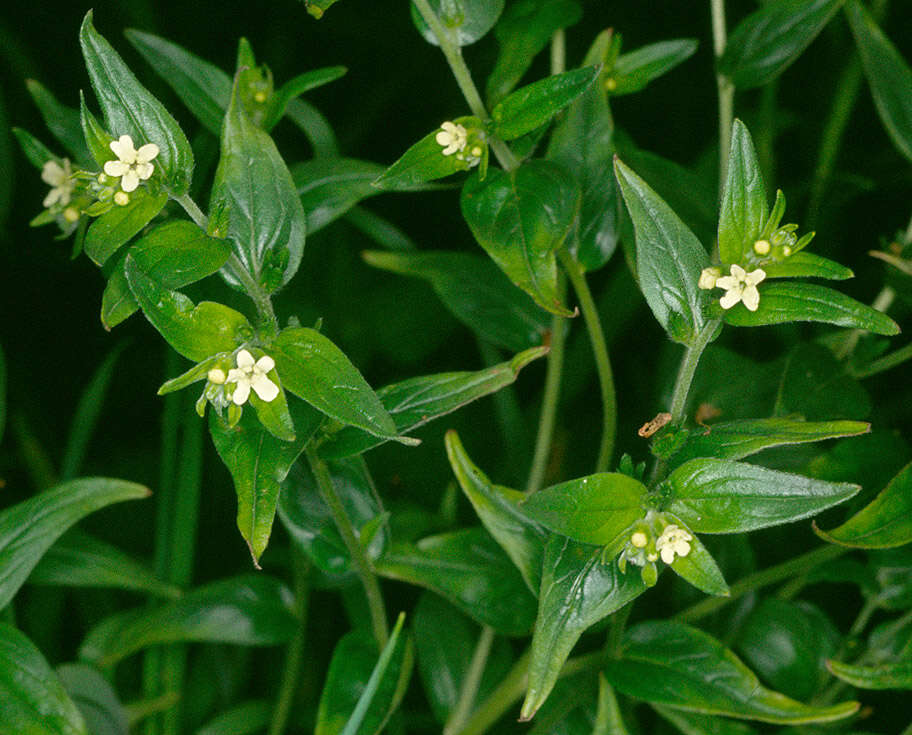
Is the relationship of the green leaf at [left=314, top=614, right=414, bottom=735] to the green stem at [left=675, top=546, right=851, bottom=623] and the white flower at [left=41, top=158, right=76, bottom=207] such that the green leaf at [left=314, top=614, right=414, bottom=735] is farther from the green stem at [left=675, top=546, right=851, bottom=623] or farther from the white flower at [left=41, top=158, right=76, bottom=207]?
the white flower at [left=41, top=158, right=76, bottom=207]

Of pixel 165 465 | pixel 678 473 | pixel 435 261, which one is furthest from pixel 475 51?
pixel 678 473

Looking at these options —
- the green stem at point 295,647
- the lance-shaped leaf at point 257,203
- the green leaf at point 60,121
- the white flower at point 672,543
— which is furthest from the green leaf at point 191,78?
the white flower at point 672,543

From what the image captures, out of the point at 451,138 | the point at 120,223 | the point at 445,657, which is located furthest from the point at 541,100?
the point at 445,657

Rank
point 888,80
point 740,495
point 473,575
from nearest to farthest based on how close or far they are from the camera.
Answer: point 740,495 → point 473,575 → point 888,80

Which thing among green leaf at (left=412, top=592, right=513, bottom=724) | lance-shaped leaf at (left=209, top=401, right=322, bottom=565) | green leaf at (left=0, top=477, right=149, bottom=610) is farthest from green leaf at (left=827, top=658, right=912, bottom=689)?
green leaf at (left=0, top=477, right=149, bottom=610)

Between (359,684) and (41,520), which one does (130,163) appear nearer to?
(41,520)

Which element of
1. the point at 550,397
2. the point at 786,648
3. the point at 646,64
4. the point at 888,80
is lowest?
the point at 786,648

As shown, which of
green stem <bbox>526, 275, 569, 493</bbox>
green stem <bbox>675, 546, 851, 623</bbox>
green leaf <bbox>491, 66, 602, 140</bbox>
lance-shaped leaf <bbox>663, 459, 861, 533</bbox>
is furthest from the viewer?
green stem <bbox>526, 275, 569, 493</bbox>
